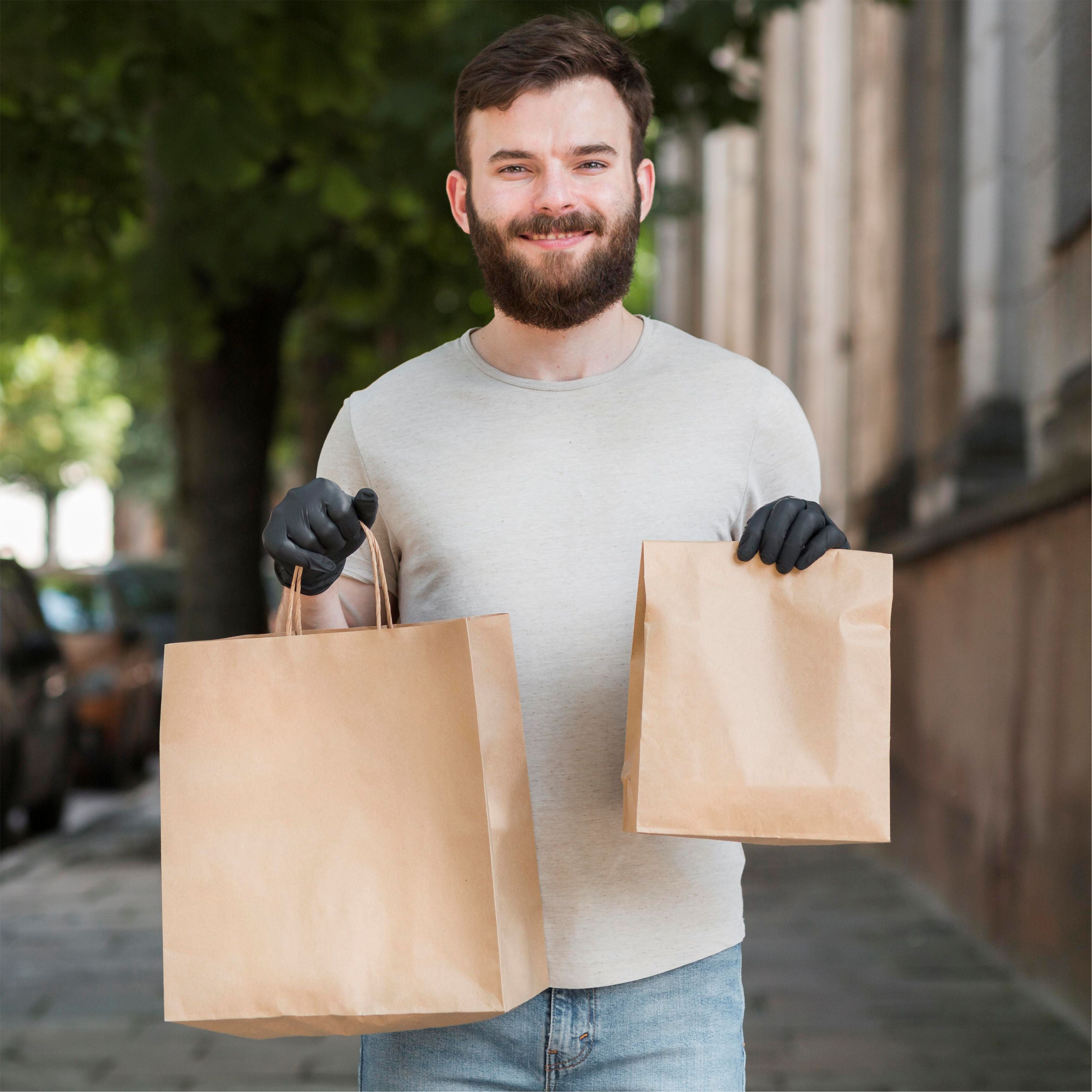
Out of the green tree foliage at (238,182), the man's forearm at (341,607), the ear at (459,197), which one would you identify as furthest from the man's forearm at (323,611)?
the green tree foliage at (238,182)

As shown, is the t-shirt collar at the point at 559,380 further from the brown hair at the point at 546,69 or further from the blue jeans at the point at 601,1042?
the blue jeans at the point at 601,1042

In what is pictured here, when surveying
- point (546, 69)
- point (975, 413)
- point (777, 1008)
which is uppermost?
point (546, 69)

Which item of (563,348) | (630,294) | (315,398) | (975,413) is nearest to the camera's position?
(563,348)

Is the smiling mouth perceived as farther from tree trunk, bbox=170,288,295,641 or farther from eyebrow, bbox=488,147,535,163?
tree trunk, bbox=170,288,295,641

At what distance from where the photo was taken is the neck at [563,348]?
2.26 meters

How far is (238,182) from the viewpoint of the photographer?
625cm

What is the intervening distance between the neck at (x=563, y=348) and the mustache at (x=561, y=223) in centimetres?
12

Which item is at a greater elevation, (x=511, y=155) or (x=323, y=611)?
(x=511, y=155)

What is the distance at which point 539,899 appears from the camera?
2135 millimetres

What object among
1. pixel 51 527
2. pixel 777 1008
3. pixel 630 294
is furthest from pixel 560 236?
pixel 51 527

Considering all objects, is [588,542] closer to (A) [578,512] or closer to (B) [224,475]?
(A) [578,512]

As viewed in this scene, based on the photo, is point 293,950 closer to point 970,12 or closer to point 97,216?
point 97,216

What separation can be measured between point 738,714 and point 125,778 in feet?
39.3

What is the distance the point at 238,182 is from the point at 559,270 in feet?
14.3
